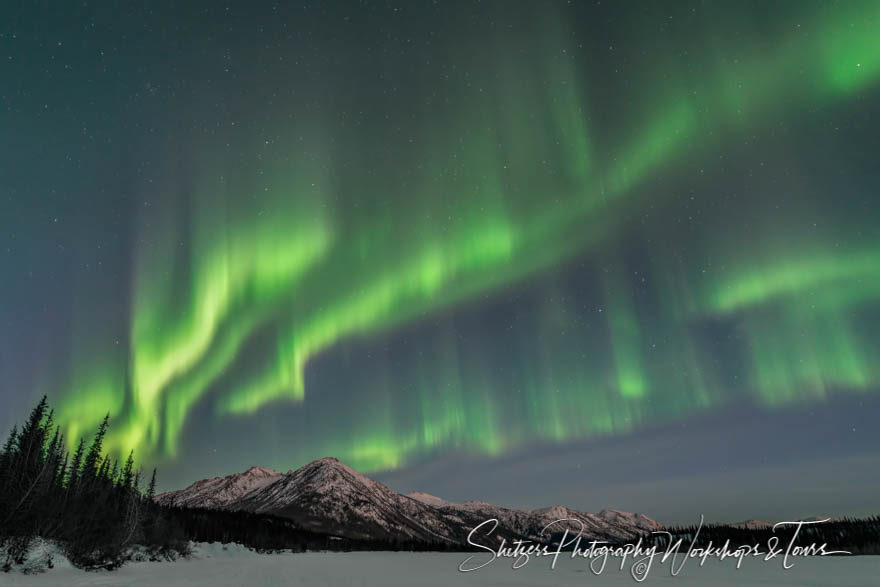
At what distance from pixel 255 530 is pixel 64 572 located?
363 feet

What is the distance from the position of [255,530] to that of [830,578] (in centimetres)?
12481

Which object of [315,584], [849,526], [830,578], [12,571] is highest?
[12,571]

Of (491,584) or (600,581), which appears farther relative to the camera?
(600,581)

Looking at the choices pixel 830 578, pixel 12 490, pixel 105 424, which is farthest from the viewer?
pixel 105 424

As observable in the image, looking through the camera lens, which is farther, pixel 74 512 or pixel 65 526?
pixel 74 512

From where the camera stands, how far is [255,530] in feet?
392

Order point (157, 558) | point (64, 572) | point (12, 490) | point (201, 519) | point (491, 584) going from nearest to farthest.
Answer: point (491, 584)
point (64, 572)
point (12, 490)
point (157, 558)
point (201, 519)

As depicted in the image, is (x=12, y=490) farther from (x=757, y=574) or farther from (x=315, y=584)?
(x=757, y=574)

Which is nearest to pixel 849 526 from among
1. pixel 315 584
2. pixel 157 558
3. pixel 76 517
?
pixel 315 584

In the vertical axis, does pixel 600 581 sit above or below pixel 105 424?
below

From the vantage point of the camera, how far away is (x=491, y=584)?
1953 centimetres

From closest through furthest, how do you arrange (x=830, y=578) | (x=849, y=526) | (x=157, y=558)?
(x=830, y=578) < (x=157, y=558) < (x=849, y=526)

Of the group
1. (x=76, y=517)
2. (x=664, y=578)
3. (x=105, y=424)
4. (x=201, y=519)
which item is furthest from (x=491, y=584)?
(x=201, y=519)

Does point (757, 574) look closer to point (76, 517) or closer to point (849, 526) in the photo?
point (76, 517)
